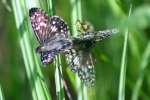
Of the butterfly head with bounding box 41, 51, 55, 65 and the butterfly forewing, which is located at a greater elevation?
the butterfly forewing

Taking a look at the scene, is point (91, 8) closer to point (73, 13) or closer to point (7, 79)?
point (7, 79)

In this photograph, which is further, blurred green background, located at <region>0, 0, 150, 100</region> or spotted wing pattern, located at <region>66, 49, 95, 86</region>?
blurred green background, located at <region>0, 0, 150, 100</region>

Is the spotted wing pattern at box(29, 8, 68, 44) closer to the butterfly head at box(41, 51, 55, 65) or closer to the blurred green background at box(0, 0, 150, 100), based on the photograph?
the butterfly head at box(41, 51, 55, 65)

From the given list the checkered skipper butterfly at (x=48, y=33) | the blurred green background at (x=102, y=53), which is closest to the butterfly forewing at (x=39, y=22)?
the checkered skipper butterfly at (x=48, y=33)

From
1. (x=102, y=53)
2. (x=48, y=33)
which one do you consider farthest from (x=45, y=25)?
(x=102, y=53)

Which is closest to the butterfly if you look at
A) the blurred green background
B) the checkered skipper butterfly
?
the checkered skipper butterfly

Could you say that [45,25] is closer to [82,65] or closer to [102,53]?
[82,65]

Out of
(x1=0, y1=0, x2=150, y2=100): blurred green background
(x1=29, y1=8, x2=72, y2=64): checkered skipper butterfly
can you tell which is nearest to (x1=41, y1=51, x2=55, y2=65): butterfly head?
(x1=29, y1=8, x2=72, y2=64): checkered skipper butterfly

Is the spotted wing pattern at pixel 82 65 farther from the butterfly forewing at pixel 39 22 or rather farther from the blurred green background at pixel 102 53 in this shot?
the blurred green background at pixel 102 53

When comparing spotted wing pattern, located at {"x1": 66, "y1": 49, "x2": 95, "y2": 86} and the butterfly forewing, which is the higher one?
the butterfly forewing
